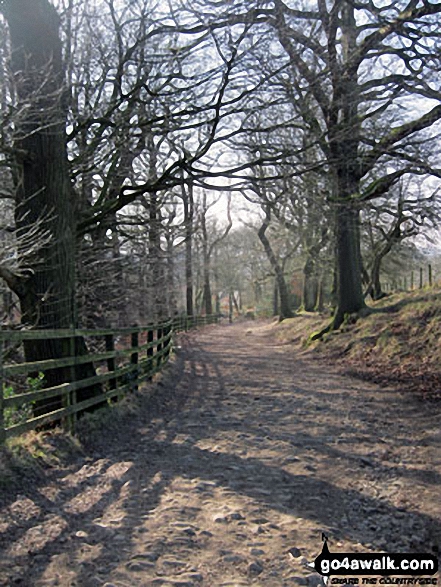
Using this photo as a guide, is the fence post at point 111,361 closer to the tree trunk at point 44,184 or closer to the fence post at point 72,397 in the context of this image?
the tree trunk at point 44,184

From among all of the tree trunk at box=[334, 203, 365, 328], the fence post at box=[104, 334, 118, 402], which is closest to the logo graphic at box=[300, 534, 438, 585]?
the fence post at box=[104, 334, 118, 402]

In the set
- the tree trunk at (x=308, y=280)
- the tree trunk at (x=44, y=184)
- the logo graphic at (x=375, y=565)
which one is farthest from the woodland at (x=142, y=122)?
the tree trunk at (x=308, y=280)

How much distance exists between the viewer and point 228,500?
4621mm

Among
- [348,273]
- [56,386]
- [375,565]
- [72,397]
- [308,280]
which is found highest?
[308,280]

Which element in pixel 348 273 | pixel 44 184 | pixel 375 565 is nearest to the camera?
pixel 375 565

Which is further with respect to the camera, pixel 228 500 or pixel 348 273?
pixel 348 273

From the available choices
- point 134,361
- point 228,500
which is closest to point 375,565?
point 228,500

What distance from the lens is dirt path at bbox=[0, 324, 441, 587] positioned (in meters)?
3.44

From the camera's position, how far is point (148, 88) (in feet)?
28.8

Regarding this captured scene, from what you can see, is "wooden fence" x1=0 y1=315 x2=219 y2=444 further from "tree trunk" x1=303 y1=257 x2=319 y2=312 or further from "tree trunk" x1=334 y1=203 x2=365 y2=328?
"tree trunk" x1=303 y1=257 x2=319 y2=312

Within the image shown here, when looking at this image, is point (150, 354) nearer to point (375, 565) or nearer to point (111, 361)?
point (111, 361)

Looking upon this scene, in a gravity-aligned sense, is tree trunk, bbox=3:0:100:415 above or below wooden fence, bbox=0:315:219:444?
above

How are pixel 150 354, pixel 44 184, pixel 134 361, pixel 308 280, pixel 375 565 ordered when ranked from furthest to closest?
pixel 308 280 → pixel 150 354 → pixel 134 361 → pixel 44 184 → pixel 375 565

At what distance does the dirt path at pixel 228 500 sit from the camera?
344 cm
